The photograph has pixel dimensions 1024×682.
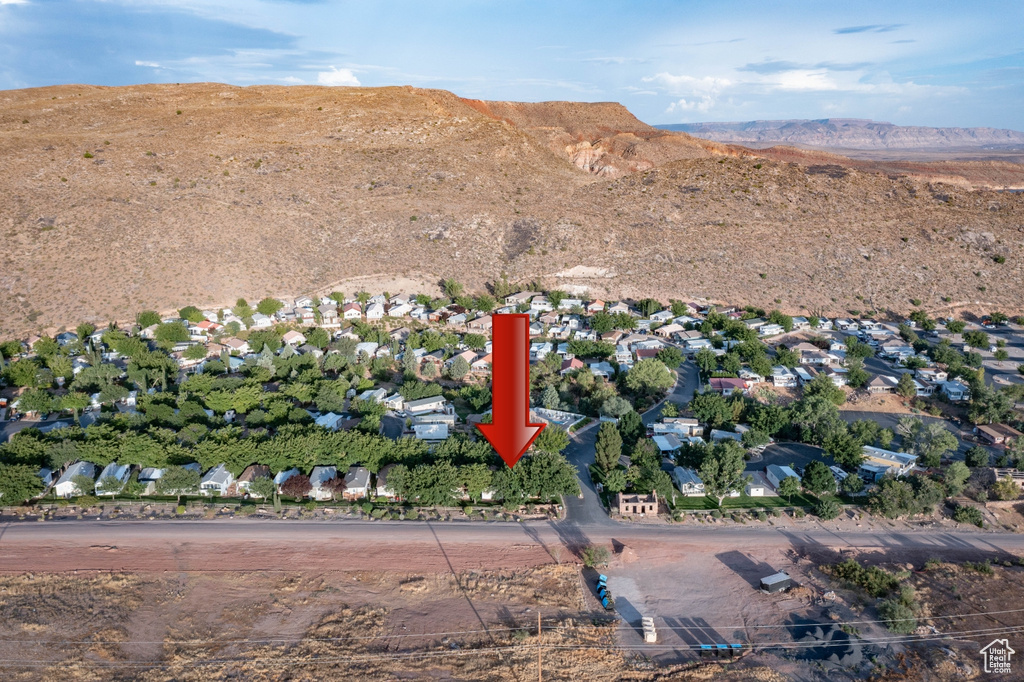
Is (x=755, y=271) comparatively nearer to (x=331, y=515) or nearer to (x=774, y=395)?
(x=774, y=395)

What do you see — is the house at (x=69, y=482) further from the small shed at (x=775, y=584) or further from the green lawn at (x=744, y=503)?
the small shed at (x=775, y=584)

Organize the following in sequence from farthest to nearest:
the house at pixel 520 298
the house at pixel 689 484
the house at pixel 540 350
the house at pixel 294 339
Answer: the house at pixel 520 298 < the house at pixel 294 339 < the house at pixel 540 350 < the house at pixel 689 484

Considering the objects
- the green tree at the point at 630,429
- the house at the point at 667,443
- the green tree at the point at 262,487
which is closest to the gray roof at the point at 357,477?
the green tree at the point at 262,487

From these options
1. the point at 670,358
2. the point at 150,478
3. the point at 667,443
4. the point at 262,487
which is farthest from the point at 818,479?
the point at 150,478

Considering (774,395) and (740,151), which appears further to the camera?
(740,151)

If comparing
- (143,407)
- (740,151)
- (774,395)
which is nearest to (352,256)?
(143,407)
